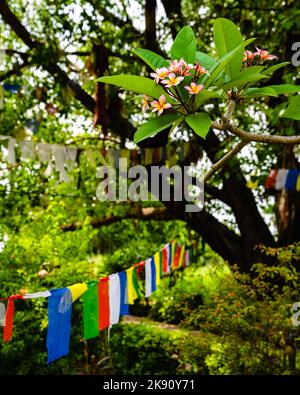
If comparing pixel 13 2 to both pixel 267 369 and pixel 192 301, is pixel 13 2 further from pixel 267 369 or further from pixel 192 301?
pixel 192 301

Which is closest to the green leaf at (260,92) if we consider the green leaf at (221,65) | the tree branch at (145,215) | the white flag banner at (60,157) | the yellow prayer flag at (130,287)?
the green leaf at (221,65)

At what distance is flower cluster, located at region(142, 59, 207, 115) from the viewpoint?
173 centimetres

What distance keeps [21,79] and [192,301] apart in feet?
17.7

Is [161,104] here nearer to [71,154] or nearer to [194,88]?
[194,88]

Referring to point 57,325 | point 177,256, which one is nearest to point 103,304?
point 57,325

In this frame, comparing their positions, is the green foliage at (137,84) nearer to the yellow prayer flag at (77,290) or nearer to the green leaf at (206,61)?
the green leaf at (206,61)

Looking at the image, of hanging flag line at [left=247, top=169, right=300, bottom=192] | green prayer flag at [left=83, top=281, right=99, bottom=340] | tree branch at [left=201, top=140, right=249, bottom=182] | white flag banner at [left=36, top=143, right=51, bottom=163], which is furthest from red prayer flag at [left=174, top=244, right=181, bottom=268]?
tree branch at [left=201, top=140, right=249, bottom=182]

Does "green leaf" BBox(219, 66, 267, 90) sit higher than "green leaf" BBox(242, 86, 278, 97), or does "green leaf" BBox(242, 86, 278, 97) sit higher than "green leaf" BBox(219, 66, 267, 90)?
"green leaf" BBox(219, 66, 267, 90)

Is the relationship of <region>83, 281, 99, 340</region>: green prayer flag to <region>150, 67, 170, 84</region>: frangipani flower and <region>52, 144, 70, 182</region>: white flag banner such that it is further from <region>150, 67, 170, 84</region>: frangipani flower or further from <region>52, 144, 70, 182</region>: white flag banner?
<region>150, 67, 170, 84</region>: frangipani flower

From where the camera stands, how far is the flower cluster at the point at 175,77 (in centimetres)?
173

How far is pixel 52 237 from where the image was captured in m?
5.87

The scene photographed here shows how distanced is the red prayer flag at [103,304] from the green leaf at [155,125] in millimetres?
2644

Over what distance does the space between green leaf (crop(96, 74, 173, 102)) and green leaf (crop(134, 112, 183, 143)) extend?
8 centimetres
